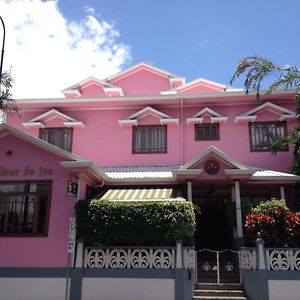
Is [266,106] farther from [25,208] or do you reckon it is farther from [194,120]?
[25,208]

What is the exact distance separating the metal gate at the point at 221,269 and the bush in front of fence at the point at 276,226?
5.91 ft

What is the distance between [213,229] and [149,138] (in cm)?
572

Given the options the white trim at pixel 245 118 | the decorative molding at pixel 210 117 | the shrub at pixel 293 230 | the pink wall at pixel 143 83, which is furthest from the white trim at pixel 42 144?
the pink wall at pixel 143 83

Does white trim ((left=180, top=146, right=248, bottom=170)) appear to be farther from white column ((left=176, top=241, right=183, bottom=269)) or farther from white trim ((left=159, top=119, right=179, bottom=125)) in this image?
white trim ((left=159, top=119, right=179, bottom=125))

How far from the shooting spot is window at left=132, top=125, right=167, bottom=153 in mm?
21672

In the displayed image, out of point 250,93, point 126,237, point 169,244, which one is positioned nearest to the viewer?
point 126,237

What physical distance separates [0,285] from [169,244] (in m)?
6.35

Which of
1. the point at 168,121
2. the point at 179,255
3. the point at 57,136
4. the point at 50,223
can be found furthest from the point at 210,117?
the point at 50,223

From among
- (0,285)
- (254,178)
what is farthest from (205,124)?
(0,285)

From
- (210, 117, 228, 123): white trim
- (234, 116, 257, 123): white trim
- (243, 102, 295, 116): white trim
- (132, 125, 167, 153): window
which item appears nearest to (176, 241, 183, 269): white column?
(132, 125, 167, 153): window

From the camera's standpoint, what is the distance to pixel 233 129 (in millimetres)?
21578

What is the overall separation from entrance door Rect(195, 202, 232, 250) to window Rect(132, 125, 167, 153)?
3943 millimetres

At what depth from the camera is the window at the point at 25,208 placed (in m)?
15.6

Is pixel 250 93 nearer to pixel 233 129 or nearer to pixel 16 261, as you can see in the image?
pixel 233 129
